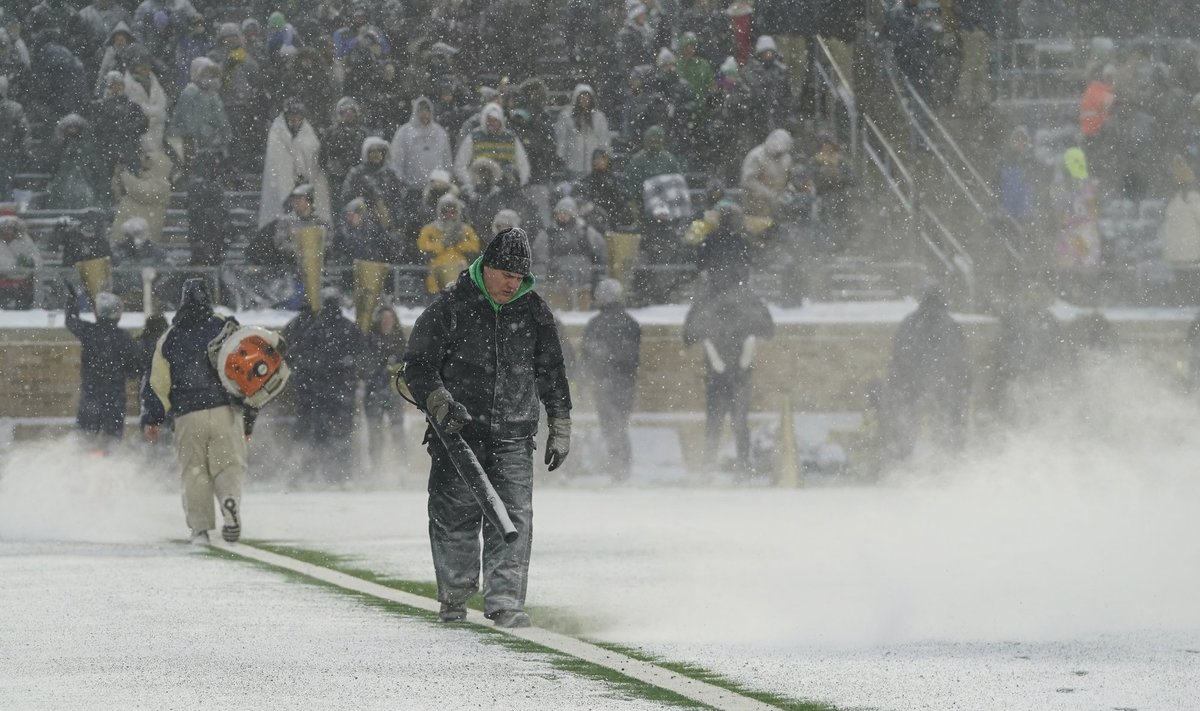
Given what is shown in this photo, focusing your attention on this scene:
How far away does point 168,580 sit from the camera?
1286cm

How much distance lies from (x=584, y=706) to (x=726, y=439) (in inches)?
583

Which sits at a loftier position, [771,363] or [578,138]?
[578,138]

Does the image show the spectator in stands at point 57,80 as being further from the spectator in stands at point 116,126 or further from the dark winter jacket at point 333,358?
the dark winter jacket at point 333,358

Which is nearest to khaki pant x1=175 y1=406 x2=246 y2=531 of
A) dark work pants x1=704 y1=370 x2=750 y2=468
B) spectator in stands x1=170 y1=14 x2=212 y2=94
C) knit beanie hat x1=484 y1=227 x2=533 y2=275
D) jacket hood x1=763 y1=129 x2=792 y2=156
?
knit beanie hat x1=484 y1=227 x2=533 y2=275

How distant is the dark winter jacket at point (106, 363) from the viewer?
72.3 feet

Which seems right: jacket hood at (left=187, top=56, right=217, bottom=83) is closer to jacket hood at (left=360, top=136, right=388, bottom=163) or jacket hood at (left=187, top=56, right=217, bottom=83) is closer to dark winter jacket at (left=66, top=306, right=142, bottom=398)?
jacket hood at (left=360, top=136, right=388, bottom=163)

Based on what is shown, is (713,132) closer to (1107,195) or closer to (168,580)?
(1107,195)

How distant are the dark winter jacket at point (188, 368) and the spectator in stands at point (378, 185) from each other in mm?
8444

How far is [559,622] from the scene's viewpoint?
36.2 feet

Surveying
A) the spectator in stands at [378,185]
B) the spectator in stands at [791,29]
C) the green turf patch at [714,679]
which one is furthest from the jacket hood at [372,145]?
the green turf patch at [714,679]

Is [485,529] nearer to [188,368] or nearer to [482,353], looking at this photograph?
[482,353]

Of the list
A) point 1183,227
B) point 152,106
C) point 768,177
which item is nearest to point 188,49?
point 152,106

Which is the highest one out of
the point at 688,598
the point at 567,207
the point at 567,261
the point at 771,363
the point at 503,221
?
the point at 567,207

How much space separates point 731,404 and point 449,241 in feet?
10.3
